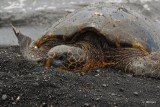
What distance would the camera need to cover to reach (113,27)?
5.66m

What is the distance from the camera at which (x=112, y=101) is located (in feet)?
12.8

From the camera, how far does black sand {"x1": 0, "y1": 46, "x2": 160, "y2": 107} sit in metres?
3.85

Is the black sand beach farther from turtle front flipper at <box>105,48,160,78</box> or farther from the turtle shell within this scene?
the turtle shell

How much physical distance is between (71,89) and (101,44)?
Result: 1611 mm

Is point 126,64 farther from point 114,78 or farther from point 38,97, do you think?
point 38,97

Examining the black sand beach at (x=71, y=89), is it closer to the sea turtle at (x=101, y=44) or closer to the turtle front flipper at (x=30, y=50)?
the sea turtle at (x=101, y=44)

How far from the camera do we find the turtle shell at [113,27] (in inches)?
219

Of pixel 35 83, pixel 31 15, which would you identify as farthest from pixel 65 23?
pixel 31 15

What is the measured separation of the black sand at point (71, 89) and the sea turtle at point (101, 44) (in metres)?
0.24

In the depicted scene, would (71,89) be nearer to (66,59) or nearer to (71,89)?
(71,89)

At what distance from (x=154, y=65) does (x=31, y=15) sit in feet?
18.2

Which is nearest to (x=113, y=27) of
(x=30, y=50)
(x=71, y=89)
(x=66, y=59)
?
(x=66, y=59)

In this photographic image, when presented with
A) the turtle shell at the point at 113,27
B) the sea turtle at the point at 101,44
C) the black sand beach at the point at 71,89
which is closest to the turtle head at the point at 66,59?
the sea turtle at the point at 101,44

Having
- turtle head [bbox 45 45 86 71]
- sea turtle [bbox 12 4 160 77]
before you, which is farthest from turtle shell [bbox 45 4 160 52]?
turtle head [bbox 45 45 86 71]
